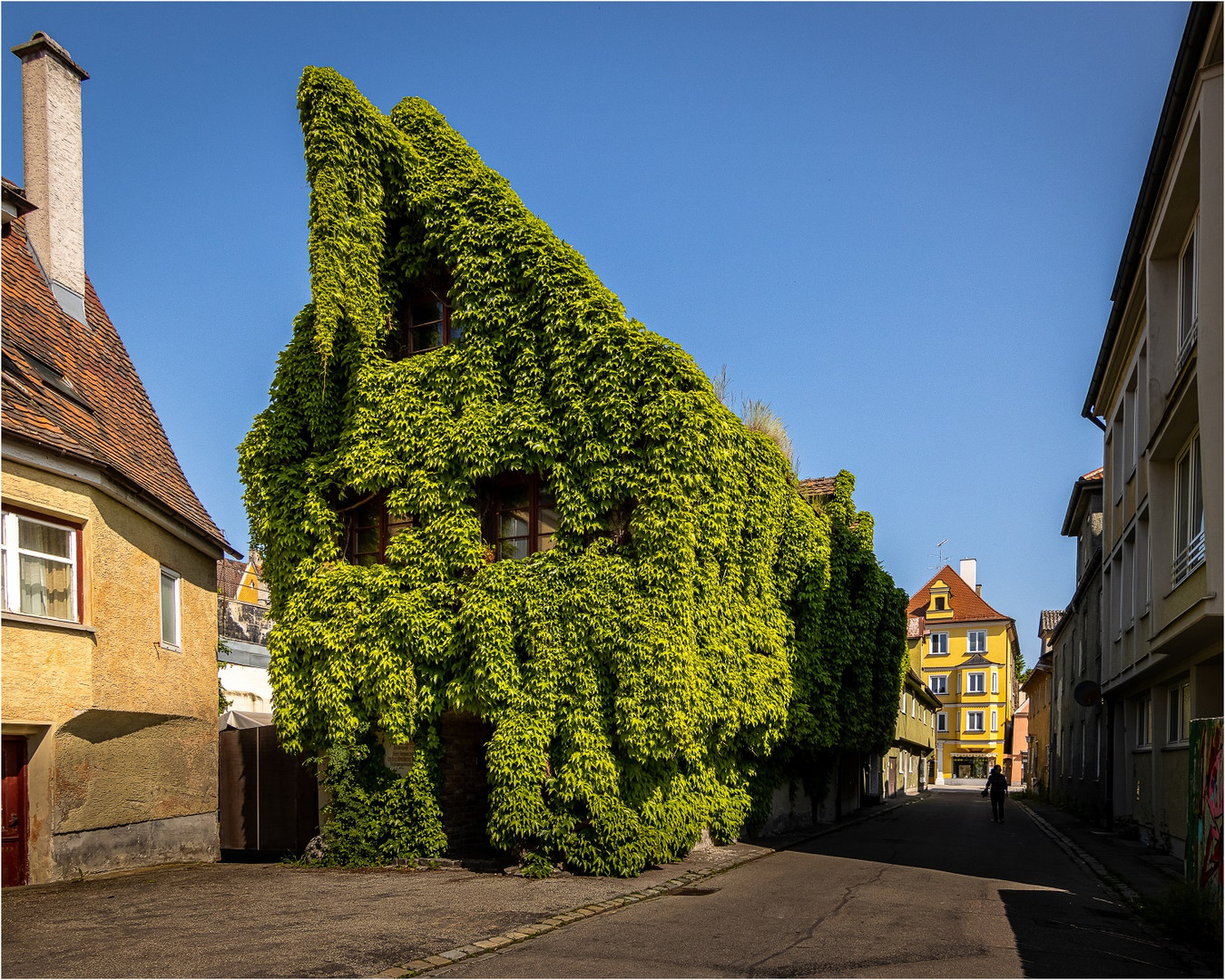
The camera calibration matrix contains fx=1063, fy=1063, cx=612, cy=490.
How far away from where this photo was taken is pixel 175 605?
17156 mm

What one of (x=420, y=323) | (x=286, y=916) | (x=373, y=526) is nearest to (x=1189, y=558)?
(x=373, y=526)

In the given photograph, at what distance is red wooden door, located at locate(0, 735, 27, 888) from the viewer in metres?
13.5

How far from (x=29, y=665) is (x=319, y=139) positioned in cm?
917

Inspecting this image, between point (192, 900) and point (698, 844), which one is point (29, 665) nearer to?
point (192, 900)

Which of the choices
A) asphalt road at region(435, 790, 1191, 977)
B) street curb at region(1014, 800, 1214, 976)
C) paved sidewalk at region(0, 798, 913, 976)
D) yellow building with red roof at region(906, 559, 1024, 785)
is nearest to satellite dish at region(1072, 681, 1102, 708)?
street curb at region(1014, 800, 1214, 976)

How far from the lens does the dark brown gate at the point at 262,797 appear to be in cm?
1806

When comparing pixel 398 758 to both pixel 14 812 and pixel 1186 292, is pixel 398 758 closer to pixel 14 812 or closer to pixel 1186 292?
pixel 14 812

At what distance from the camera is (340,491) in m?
17.3

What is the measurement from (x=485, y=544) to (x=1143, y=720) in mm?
15520

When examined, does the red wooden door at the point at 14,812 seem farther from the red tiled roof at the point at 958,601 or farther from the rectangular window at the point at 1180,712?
the red tiled roof at the point at 958,601

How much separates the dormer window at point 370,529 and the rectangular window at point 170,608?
2.74 meters

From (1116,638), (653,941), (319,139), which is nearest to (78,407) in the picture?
(319,139)

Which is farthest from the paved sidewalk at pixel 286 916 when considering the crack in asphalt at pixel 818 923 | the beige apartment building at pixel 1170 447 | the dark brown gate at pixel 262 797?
the beige apartment building at pixel 1170 447

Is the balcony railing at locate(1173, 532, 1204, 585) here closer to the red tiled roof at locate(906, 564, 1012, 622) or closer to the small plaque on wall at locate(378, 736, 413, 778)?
the small plaque on wall at locate(378, 736, 413, 778)
